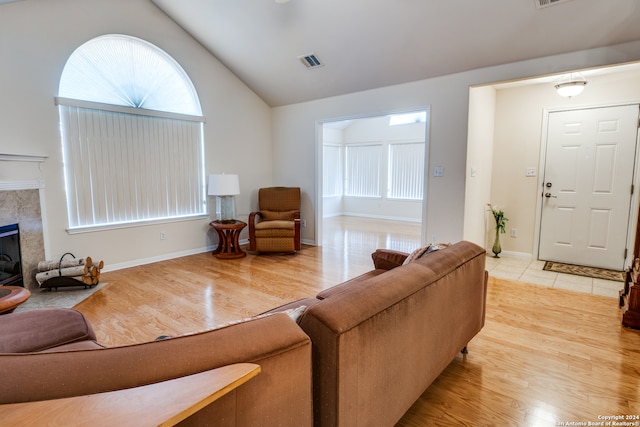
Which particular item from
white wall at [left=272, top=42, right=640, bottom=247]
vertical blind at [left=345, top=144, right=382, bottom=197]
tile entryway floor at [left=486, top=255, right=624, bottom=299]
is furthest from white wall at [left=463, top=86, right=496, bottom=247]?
vertical blind at [left=345, top=144, right=382, bottom=197]

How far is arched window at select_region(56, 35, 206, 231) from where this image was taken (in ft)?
12.9

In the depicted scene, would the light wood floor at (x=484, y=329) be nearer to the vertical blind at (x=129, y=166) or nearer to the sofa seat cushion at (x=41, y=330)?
the vertical blind at (x=129, y=166)

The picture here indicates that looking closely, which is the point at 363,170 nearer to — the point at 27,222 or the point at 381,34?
the point at 381,34

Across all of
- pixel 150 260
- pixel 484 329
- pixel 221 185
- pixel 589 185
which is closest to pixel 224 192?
pixel 221 185

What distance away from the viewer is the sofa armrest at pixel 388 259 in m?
2.60

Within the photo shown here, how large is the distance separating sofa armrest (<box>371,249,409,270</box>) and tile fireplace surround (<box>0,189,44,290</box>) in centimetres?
364

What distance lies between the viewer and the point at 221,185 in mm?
4852

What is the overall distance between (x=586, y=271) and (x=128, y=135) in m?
6.11

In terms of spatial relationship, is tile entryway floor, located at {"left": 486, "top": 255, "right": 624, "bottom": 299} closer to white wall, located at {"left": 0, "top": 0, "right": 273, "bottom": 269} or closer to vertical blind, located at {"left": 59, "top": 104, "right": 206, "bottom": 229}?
white wall, located at {"left": 0, "top": 0, "right": 273, "bottom": 269}

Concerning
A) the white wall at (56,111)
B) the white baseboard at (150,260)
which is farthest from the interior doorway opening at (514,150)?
the white baseboard at (150,260)

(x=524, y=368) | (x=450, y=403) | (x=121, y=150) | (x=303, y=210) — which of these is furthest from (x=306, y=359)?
(x=303, y=210)

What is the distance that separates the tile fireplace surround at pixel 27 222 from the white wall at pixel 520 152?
569cm

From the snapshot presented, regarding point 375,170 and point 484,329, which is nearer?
point 484,329

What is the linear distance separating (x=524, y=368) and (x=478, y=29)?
10.1 feet
